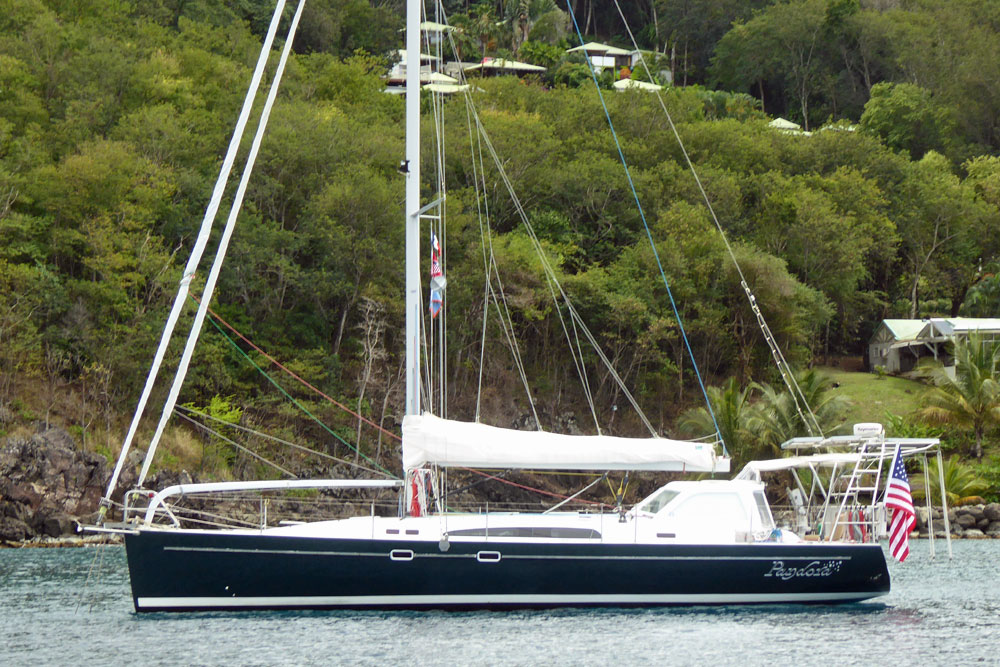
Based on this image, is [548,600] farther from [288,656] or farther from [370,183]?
[370,183]

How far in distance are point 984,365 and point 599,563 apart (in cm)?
2992

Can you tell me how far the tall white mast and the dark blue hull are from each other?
3014 millimetres

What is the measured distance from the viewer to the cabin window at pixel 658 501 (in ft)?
71.7

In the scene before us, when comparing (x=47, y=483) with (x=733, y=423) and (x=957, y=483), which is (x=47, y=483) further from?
(x=957, y=483)

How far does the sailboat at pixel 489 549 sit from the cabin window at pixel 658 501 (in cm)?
6

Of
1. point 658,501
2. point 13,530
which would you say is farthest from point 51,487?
point 658,501

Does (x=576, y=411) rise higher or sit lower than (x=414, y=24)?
lower

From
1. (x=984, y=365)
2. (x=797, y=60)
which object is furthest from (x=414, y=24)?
(x=797, y=60)

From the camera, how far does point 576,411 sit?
48.3m

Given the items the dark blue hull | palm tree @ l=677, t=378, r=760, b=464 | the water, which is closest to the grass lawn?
palm tree @ l=677, t=378, r=760, b=464

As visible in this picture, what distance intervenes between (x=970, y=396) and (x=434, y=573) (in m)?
31.4

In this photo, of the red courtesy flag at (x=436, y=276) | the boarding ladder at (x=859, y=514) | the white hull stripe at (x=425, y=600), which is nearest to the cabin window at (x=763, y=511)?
the boarding ladder at (x=859, y=514)

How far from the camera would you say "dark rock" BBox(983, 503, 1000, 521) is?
135 feet

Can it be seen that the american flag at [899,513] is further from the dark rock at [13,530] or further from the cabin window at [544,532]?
the dark rock at [13,530]
